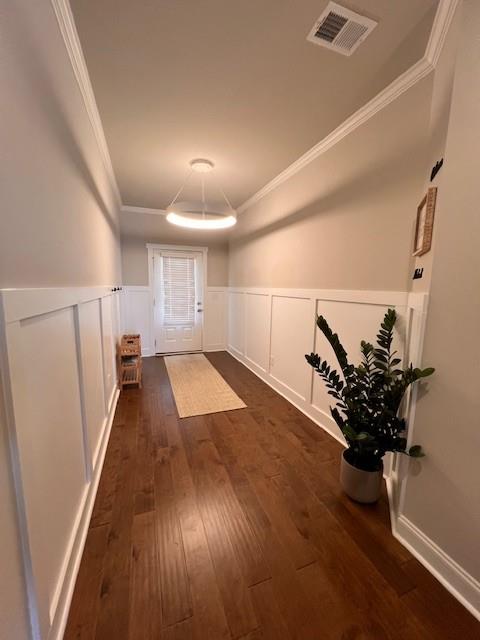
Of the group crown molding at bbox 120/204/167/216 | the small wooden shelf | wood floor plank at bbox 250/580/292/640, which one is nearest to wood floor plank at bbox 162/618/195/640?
wood floor plank at bbox 250/580/292/640

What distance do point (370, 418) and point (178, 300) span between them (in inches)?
156

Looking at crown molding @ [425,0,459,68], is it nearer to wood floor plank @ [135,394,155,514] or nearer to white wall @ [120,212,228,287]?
wood floor plank @ [135,394,155,514]

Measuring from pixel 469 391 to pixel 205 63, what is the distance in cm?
221

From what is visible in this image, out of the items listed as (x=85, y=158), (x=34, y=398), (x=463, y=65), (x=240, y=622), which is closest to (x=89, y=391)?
(x=34, y=398)

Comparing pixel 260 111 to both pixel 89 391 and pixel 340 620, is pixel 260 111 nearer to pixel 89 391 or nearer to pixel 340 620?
pixel 89 391

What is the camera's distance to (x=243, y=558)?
4.13ft

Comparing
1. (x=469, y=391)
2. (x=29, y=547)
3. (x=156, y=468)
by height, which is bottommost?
(x=156, y=468)

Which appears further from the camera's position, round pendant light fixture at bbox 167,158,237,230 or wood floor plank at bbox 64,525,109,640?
round pendant light fixture at bbox 167,158,237,230

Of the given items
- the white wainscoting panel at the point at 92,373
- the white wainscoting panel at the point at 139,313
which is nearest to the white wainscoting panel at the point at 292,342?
the white wainscoting panel at the point at 92,373

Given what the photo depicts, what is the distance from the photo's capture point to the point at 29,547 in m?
0.77

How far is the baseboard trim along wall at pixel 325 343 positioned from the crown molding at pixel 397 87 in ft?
4.14

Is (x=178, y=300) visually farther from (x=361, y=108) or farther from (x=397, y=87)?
(x=397, y=87)

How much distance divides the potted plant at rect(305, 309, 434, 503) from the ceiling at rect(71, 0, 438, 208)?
148 centimetres

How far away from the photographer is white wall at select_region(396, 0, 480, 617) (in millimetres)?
1023
